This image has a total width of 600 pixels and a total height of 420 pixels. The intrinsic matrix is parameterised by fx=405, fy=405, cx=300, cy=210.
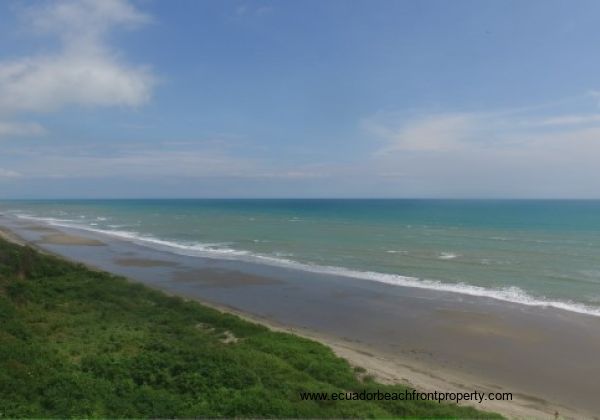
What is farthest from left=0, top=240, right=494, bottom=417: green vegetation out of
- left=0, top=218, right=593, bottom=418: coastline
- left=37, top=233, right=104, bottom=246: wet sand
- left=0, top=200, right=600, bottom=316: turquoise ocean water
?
left=37, top=233, right=104, bottom=246: wet sand

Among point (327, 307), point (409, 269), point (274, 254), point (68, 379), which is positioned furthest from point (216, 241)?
point (68, 379)

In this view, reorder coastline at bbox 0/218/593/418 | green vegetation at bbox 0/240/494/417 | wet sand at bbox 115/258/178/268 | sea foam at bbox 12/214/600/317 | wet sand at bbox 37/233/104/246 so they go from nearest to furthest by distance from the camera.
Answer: green vegetation at bbox 0/240/494/417, coastline at bbox 0/218/593/418, sea foam at bbox 12/214/600/317, wet sand at bbox 115/258/178/268, wet sand at bbox 37/233/104/246

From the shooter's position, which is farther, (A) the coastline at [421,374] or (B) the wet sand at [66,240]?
(B) the wet sand at [66,240]

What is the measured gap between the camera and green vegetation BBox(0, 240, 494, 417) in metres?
8.80

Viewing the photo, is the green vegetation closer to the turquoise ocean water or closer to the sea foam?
the sea foam

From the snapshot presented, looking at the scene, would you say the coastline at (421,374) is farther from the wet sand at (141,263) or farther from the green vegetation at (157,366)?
the wet sand at (141,263)

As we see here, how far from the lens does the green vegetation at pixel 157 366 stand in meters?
8.80

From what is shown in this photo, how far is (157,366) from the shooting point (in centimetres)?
1070

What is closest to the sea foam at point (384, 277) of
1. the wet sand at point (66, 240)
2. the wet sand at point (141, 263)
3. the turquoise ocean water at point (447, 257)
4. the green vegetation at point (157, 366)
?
the turquoise ocean water at point (447, 257)

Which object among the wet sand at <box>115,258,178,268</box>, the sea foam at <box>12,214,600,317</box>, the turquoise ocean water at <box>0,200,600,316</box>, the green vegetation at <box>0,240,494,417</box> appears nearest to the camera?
the green vegetation at <box>0,240,494,417</box>

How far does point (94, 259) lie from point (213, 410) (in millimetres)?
30234

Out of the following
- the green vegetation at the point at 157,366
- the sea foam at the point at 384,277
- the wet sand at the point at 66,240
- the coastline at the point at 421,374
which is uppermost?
the green vegetation at the point at 157,366

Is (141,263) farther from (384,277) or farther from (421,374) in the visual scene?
(421,374)

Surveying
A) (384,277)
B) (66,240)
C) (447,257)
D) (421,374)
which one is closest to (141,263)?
(384,277)
